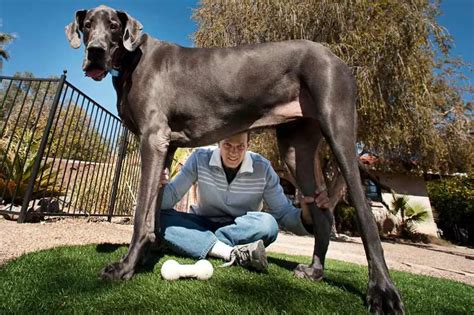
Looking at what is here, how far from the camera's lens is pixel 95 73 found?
7.35ft

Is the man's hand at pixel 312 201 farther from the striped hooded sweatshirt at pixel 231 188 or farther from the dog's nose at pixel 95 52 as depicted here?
the dog's nose at pixel 95 52

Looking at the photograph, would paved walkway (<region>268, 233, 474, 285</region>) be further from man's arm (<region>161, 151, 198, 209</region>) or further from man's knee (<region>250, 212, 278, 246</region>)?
man's arm (<region>161, 151, 198, 209</region>)

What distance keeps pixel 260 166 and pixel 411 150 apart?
10478 mm

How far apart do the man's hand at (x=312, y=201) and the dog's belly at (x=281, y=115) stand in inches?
25.3

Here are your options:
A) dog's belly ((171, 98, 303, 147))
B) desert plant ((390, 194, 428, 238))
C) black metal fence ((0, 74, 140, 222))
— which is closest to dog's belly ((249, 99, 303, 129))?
dog's belly ((171, 98, 303, 147))

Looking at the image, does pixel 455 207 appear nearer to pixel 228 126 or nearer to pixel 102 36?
pixel 228 126

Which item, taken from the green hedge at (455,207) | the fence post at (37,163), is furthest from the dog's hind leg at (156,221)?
the green hedge at (455,207)

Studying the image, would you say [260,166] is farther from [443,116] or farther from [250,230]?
[443,116]

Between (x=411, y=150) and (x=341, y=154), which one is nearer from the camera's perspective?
(x=341, y=154)

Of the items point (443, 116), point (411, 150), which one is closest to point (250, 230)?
point (411, 150)

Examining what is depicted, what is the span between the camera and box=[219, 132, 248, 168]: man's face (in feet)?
10.5

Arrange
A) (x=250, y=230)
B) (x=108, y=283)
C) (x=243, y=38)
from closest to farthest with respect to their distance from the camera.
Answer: (x=108, y=283), (x=250, y=230), (x=243, y=38)

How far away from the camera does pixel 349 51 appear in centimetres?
895

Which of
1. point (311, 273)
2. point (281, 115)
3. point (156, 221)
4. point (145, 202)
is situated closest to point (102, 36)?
point (145, 202)
